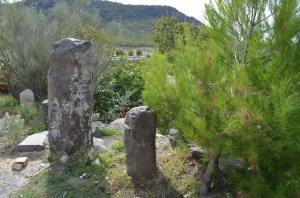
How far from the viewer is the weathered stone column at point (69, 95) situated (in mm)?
4090

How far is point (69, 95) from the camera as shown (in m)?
4.10

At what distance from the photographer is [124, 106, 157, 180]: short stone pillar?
355 centimetres

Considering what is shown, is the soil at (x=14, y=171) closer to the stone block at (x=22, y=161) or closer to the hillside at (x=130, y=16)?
the stone block at (x=22, y=161)

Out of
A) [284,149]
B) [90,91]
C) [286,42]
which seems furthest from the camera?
[90,91]

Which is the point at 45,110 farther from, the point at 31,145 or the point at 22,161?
the point at 22,161

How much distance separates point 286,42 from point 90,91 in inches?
92.8

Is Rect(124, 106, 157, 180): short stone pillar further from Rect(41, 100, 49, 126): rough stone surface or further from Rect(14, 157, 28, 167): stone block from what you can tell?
Rect(41, 100, 49, 126): rough stone surface

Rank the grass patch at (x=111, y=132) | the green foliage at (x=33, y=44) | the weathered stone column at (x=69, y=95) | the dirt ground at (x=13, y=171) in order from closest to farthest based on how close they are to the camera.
→ the dirt ground at (x=13, y=171)
the weathered stone column at (x=69, y=95)
the grass patch at (x=111, y=132)
the green foliage at (x=33, y=44)

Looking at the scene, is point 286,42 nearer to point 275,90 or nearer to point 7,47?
point 275,90

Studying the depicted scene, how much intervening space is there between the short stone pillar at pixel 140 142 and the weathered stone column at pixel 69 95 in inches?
32.3

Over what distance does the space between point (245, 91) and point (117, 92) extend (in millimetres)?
4734

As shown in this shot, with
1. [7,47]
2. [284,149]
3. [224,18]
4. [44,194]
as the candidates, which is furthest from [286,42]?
[7,47]

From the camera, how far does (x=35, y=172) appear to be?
3998 millimetres

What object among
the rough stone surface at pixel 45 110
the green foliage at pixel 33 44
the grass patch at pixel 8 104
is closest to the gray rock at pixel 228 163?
the rough stone surface at pixel 45 110
